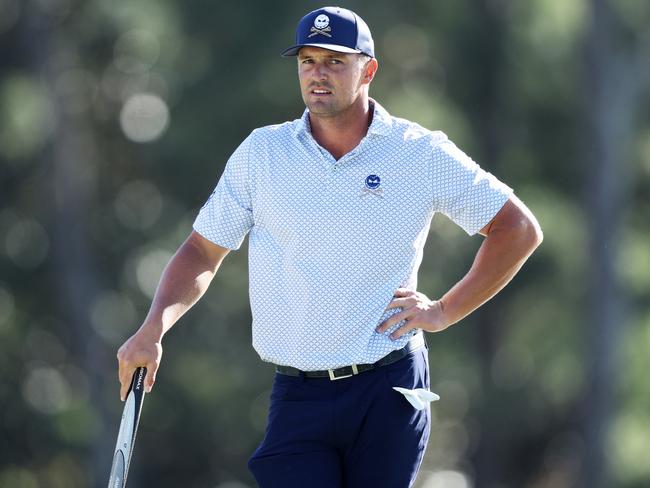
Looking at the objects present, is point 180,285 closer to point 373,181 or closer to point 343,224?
point 343,224

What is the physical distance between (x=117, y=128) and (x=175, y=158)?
150cm

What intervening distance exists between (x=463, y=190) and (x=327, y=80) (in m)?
0.59

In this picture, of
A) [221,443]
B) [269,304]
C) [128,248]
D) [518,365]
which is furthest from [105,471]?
[269,304]

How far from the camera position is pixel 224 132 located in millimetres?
20406

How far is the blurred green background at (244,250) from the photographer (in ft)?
65.9

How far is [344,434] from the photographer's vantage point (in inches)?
191

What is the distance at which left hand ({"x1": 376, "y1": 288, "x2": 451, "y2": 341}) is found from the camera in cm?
488

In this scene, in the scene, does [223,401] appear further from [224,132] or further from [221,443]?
[224,132]

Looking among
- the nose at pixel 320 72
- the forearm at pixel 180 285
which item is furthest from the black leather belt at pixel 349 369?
the nose at pixel 320 72

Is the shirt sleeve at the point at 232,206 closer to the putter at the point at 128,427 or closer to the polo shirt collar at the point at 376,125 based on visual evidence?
the polo shirt collar at the point at 376,125

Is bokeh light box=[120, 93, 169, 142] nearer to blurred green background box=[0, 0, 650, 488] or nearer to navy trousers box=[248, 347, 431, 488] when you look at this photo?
blurred green background box=[0, 0, 650, 488]

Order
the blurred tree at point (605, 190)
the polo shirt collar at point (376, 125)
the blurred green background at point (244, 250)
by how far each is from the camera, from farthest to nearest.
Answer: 1. the blurred green background at point (244, 250)
2. the blurred tree at point (605, 190)
3. the polo shirt collar at point (376, 125)

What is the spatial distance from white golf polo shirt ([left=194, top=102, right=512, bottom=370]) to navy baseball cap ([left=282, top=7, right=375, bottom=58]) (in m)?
0.27

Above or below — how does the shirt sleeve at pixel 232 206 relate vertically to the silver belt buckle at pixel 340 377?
above
